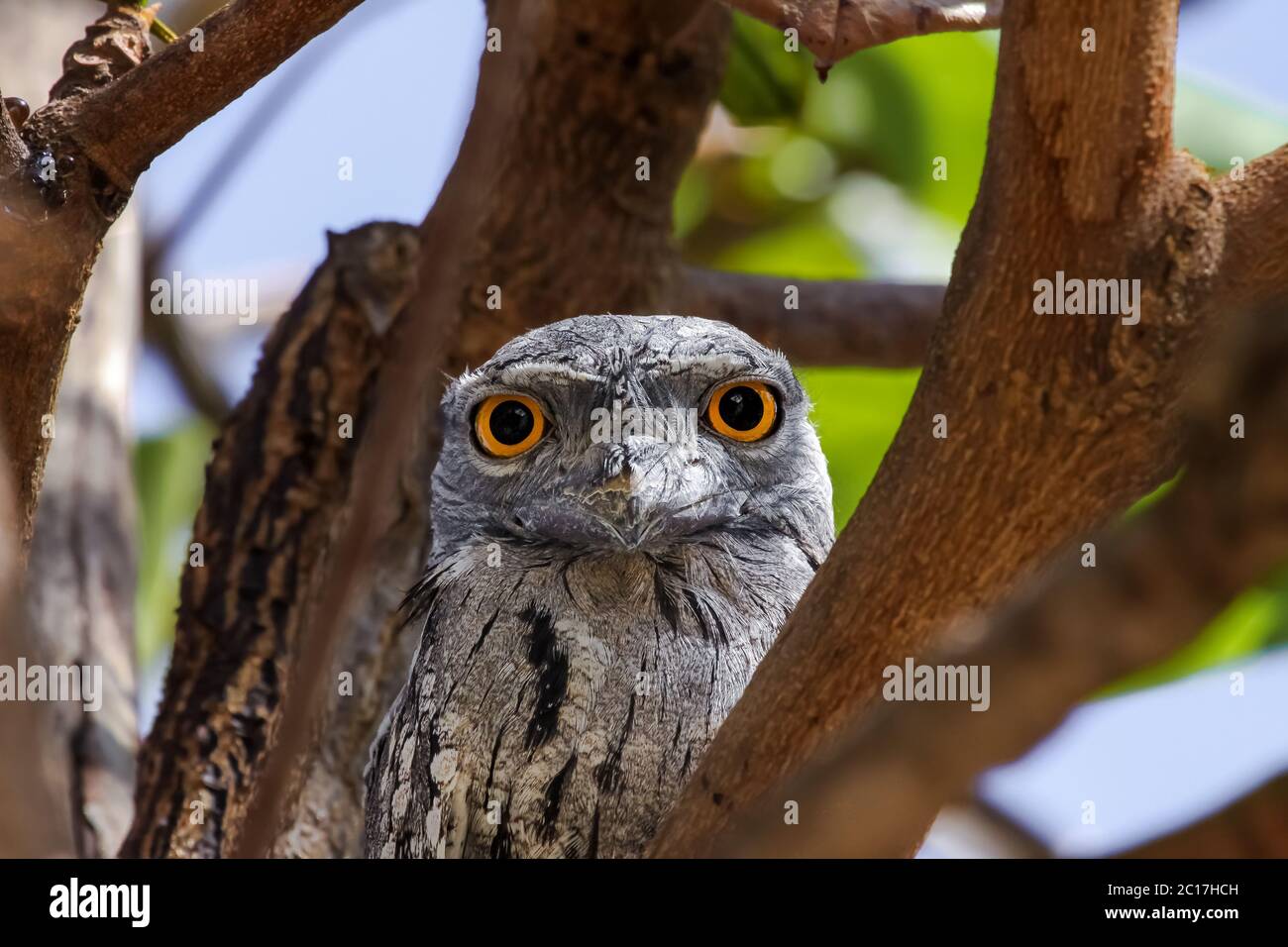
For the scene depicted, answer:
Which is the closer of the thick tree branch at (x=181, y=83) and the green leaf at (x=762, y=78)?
the thick tree branch at (x=181, y=83)

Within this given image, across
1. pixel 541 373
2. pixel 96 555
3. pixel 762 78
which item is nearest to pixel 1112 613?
pixel 541 373

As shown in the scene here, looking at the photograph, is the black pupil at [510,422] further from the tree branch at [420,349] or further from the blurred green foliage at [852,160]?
the blurred green foliage at [852,160]

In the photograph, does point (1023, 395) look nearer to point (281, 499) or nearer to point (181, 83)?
point (181, 83)

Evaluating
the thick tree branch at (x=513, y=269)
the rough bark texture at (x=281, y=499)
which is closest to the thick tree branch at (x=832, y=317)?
the thick tree branch at (x=513, y=269)

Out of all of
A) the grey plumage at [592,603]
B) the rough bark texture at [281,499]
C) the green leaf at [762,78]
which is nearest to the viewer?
the grey plumage at [592,603]

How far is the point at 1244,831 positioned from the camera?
3.71 feet

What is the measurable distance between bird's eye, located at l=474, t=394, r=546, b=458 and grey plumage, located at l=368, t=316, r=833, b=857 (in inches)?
0.9

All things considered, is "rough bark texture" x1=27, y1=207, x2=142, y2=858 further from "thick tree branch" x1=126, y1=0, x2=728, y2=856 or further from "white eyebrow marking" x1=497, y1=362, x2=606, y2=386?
"white eyebrow marking" x1=497, y1=362, x2=606, y2=386

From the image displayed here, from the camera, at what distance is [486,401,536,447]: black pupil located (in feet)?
10.4

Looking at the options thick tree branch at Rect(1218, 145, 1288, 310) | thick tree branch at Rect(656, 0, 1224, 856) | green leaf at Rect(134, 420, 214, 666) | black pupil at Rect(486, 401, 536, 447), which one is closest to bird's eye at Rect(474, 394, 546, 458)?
black pupil at Rect(486, 401, 536, 447)

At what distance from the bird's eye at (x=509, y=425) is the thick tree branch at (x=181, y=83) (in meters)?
0.95

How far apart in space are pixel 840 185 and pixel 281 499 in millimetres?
3390

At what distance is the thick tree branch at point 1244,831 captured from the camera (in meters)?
1.11

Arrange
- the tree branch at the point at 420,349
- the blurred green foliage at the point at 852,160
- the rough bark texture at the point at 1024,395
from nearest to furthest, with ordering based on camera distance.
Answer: the rough bark texture at the point at 1024,395 → the tree branch at the point at 420,349 → the blurred green foliage at the point at 852,160
